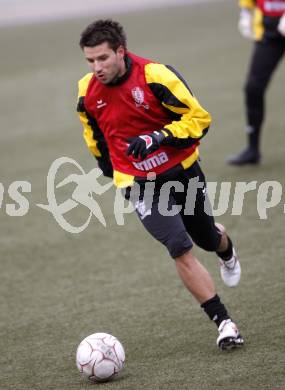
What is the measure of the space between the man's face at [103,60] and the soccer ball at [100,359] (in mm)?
1467

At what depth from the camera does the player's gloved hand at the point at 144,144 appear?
4941 millimetres

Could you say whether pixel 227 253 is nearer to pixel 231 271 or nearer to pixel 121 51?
pixel 231 271

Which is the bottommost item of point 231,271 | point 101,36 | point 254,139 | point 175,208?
point 254,139

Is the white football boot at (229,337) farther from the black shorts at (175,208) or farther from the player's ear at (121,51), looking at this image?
the player's ear at (121,51)

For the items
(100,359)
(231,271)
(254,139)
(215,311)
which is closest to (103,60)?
(215,311)

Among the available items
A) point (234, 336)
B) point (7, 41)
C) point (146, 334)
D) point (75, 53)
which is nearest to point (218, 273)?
point (146, 334)

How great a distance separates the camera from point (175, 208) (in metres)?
5.29

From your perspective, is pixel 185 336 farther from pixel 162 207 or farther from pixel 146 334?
pixel 162 207

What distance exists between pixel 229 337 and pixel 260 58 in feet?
16.1

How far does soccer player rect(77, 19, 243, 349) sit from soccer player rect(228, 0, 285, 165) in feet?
13.1

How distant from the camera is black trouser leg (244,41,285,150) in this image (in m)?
9.32

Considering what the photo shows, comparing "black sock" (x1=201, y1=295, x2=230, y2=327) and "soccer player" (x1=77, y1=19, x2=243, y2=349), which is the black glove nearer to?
"soccer player" (x1=77, y1=19, x2=243, y2=349)

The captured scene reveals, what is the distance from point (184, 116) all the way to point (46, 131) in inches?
323

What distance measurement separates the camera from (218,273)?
6711 millimetres
